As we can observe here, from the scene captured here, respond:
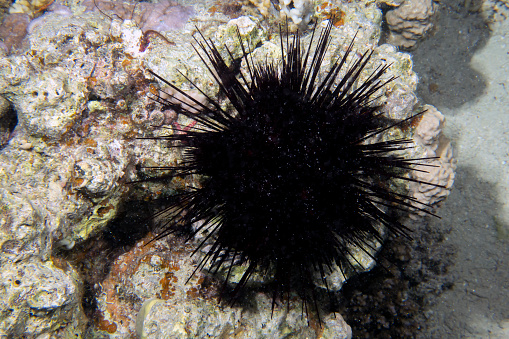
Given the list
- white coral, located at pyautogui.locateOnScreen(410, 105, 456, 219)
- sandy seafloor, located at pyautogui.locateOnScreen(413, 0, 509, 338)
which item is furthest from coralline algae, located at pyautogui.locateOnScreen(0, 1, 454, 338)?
sandy seafloor, located at pyautogui.locateOnScreen(413, 0, 509, 338)

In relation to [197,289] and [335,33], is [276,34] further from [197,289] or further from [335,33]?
[197,289]

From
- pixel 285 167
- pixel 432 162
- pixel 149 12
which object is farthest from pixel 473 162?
pixel 149 12

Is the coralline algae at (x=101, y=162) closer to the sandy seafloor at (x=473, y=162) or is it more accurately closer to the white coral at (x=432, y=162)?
the white coral at (x=432, y=162)

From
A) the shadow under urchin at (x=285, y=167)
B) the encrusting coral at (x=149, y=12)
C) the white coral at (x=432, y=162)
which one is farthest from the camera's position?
the encrusting coral at (x=149, y=12)

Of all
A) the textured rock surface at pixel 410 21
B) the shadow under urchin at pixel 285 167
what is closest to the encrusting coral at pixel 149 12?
the shadow under urchin at pixel 285 167

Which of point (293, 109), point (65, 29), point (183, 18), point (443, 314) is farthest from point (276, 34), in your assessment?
point (443, 314)

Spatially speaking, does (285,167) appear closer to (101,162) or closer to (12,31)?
(101,162)
